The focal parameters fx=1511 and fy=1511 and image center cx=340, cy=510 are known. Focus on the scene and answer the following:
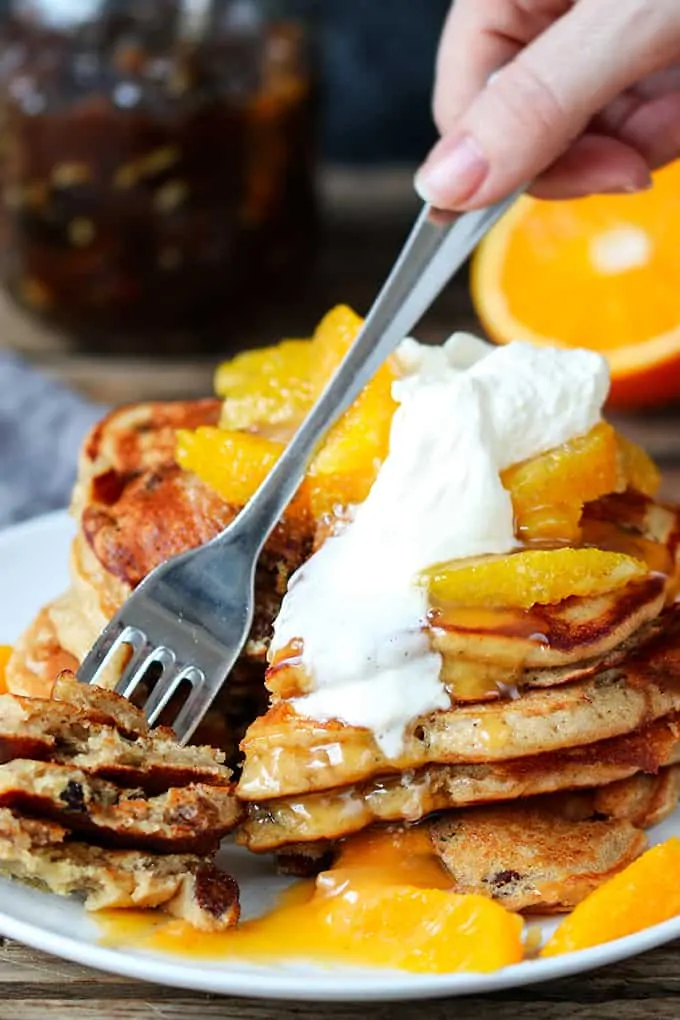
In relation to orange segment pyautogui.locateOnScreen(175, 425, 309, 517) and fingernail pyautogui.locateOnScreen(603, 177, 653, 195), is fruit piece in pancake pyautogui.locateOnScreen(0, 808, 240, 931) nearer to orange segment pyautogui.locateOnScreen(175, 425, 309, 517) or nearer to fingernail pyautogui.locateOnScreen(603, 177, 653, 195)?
orange segment pyautogui.locateOnScreen(175, 425, 309, 517)

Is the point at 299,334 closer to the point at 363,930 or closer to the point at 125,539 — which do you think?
the point at 125,539

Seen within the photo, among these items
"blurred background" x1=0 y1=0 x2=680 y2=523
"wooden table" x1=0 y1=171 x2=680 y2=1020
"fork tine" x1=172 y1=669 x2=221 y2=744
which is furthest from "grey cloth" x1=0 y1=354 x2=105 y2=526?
"fork tine" x1=172 y1=669 x2=221 y2=744

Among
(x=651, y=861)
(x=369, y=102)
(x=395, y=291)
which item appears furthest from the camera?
(x=369, y=102)

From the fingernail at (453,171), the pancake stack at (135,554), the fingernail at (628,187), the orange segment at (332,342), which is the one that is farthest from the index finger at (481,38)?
the pancake stack at (135,554)

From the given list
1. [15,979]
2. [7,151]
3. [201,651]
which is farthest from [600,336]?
[15,979]

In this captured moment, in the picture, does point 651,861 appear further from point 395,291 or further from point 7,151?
point 7,151
